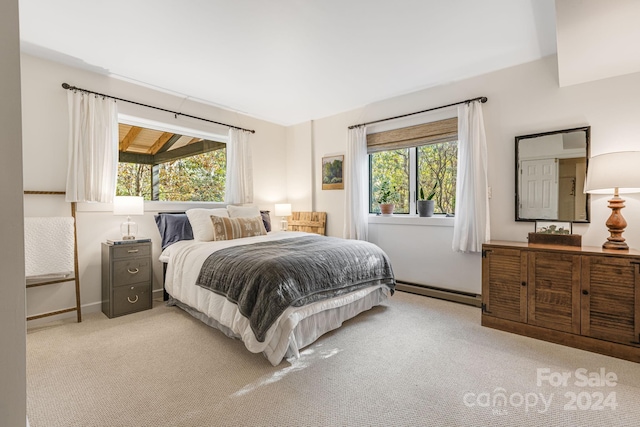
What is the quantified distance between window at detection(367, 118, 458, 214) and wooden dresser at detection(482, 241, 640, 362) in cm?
123

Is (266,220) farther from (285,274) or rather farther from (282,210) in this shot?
(285,274)

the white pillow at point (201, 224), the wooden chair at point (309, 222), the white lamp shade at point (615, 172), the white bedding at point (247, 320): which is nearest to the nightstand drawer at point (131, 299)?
the white bedding at point (247, 320)

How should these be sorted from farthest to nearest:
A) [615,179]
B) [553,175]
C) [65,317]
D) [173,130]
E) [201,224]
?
1. [173,130]
2. [201,224]
3. [65,317]
4. [553,175]
5. [615,179]

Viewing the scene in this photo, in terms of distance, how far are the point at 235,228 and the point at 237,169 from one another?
1249 mm

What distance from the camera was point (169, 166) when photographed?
3.96m

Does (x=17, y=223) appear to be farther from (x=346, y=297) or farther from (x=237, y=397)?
(x=346, y=297)

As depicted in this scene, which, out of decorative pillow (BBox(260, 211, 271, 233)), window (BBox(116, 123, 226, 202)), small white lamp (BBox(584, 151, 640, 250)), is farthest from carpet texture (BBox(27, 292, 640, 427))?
decorative pillow (BBox(260, 211, 271, 233))

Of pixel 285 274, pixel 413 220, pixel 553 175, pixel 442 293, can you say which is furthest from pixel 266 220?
pixel 553 175

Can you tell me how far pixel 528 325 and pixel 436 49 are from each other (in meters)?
2.64

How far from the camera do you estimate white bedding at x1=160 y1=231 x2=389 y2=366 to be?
83.9 inches

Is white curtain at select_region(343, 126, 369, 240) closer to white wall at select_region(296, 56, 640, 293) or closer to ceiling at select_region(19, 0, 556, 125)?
white wall at select_region(296, 56, 640, 293)

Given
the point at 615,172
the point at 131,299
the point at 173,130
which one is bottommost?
the point at 131,299

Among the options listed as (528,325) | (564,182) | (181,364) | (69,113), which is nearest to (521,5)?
(564,182)

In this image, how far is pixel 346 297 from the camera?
2695mm
